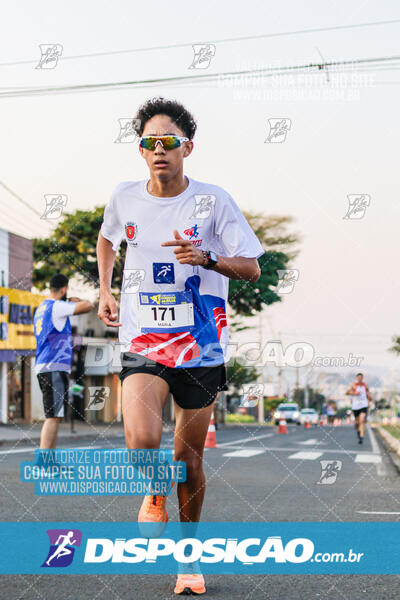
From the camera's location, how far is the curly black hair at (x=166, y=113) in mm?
4469

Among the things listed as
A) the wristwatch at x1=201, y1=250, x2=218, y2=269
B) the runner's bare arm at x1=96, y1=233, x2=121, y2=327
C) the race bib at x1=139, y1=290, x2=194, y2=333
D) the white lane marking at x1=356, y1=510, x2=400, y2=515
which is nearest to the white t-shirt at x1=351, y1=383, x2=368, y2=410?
the white lane marking at x1=356, y1=510, x2=400, y2=515

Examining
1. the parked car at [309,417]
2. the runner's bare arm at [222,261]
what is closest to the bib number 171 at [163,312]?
the runner's bare arm at [222,261]

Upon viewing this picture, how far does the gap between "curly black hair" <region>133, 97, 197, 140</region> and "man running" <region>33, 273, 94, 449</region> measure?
157 inches

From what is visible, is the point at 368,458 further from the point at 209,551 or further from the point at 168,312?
the point at 168,312

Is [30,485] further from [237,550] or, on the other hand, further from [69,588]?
[69,588]

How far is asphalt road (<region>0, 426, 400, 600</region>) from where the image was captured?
163 inches

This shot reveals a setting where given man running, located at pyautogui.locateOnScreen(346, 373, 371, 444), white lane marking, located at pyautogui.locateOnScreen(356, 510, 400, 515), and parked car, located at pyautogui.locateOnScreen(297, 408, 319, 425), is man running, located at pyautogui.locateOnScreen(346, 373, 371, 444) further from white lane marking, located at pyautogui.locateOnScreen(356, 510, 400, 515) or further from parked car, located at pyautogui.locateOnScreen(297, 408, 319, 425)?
parked car, located at pyautogui.locateOnScreen(297, 408, 319, 425)

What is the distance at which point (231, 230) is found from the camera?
4367mm

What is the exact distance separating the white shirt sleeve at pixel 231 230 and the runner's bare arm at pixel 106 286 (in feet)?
2.07

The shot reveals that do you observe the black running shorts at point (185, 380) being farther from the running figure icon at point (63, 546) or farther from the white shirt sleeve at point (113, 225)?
the running figure icon at point (63, 546)

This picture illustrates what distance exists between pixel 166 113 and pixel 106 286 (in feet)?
3.08

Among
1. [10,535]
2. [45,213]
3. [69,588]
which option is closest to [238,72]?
[45,213]

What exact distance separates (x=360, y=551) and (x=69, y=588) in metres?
1.96

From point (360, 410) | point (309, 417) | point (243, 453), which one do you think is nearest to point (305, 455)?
point (243, 453)
